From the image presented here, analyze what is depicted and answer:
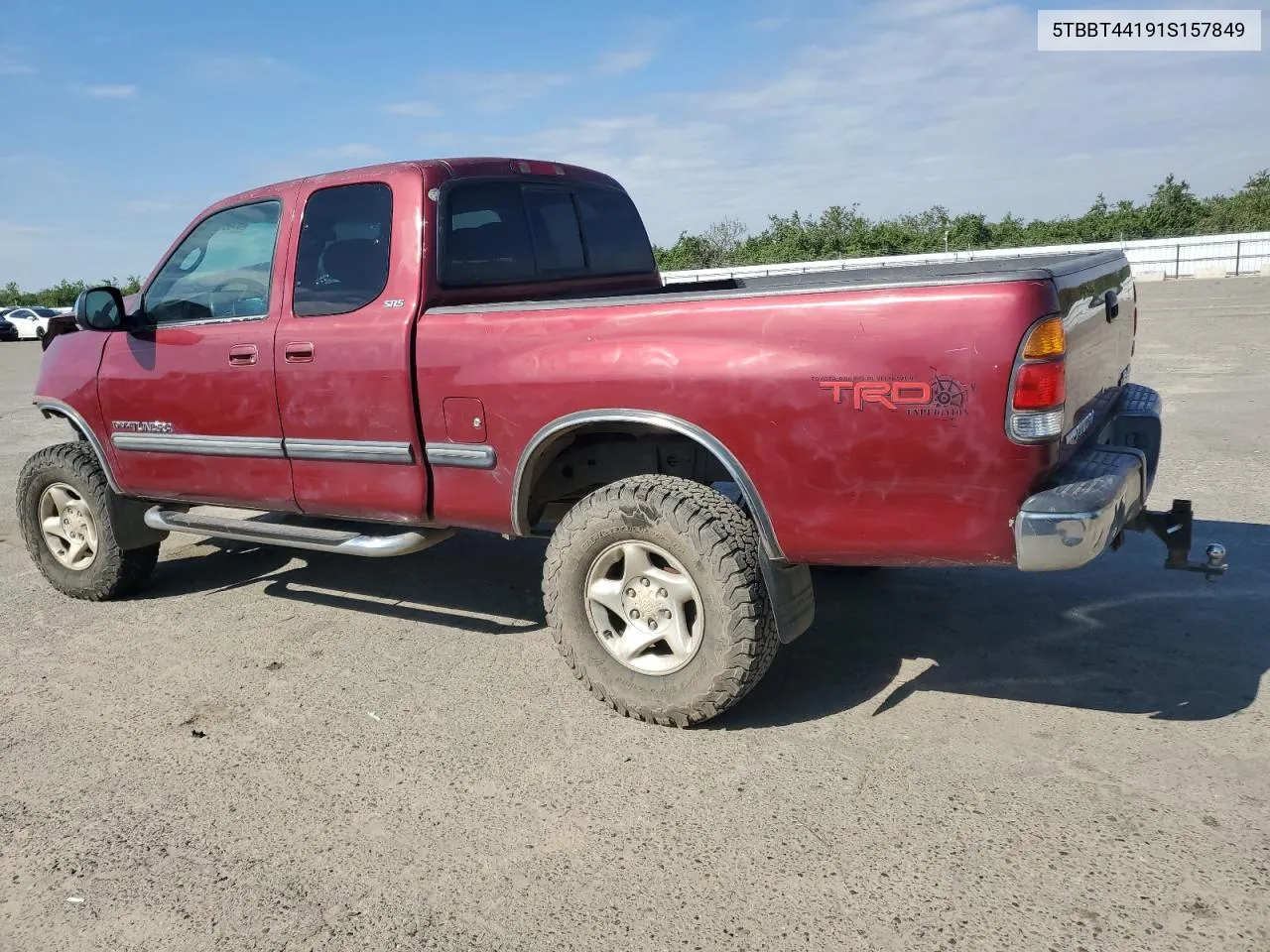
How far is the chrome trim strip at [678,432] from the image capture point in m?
3.31

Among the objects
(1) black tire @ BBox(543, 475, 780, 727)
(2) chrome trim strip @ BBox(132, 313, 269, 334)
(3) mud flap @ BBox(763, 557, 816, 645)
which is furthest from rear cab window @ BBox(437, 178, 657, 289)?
(3) mud flap @ BBox(763, 557, 816, 645)

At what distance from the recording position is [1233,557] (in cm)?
488

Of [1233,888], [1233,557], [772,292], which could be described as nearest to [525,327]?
[772,292]

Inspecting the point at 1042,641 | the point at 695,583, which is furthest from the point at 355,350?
the point at 1042,641

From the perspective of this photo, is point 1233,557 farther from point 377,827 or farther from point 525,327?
point 377,827

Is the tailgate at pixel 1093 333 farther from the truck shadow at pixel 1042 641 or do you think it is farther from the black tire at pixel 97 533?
the black tire at pixel 97 533

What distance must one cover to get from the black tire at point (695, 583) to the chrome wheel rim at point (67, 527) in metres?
3.07

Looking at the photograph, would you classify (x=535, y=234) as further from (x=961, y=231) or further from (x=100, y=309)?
(x=961, y=231)

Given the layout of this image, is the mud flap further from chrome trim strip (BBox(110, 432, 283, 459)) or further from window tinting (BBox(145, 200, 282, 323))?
window tinting (BBox(145, 200, 282, 323))

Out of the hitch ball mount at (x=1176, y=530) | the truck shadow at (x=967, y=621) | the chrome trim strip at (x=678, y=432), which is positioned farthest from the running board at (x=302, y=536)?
the hitch ball mount at (x=1176, y=530)

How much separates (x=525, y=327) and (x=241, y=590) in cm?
276

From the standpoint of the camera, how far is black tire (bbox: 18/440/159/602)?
523cm

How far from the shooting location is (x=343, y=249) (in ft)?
14.0

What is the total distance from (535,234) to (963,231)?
3578cm
